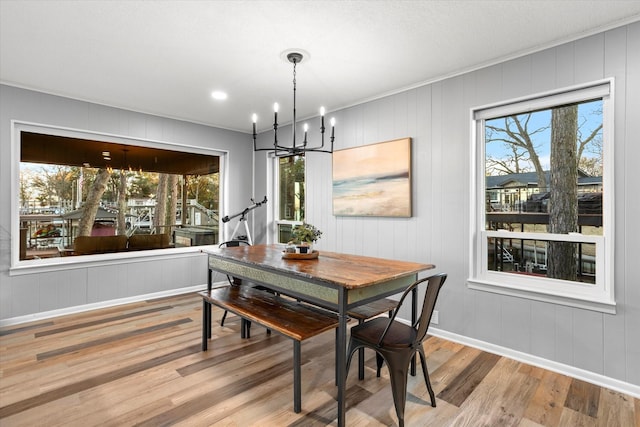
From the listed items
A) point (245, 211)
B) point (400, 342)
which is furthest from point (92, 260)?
point (400, 342)

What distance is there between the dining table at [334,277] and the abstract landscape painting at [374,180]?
101 cm

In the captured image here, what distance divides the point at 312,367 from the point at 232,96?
118 inches

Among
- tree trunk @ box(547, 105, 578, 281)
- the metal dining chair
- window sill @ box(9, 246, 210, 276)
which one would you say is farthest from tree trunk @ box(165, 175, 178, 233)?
tree trunk @ box(547, 105, 578, 281)

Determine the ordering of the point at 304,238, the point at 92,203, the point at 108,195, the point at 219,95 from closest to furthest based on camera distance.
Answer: the point at 304,238 < the point at 219,95 < the point at 92,203 < the point at 108,195

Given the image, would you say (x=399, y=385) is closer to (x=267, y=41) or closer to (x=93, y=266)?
(x=267, y=41)

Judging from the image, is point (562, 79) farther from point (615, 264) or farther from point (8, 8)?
point (8, 8)

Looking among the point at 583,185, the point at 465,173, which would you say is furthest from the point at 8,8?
the point at 583,185

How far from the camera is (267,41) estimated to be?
2.54 meters

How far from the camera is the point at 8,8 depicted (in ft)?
7.00

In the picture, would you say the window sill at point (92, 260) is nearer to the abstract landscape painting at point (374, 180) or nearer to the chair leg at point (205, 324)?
the chair leg at point (205, 324)

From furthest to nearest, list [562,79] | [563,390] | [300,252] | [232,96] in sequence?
[232,96] < [300,252] < [562,79] < [563,390]

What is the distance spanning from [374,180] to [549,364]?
229cm

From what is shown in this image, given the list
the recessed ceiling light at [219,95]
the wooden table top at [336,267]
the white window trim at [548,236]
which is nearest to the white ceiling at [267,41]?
the recessed ceiling light at [219,95]

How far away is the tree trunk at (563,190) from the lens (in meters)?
2.60
